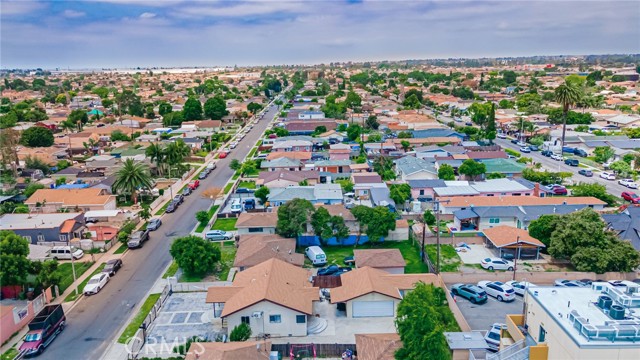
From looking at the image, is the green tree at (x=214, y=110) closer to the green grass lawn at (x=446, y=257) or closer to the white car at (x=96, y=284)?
the white car at (x=96, y=284)

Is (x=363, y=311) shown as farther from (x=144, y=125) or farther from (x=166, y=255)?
(x=144, y=125)

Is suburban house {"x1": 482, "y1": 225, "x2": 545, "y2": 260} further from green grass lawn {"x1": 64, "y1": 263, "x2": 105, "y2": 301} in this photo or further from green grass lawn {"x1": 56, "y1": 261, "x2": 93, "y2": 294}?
green grass lawn {"x1": 56, "y1": 261, "x2": 93, "y2": 294}

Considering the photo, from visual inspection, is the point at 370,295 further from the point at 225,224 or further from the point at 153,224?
the point at 153,224

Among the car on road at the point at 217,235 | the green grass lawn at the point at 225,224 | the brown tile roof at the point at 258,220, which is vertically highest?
the brown tile roof at the point at 258,220

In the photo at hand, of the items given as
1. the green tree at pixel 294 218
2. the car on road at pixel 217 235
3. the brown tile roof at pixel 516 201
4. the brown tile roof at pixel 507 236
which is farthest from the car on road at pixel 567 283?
the car on road at pixel 217 235

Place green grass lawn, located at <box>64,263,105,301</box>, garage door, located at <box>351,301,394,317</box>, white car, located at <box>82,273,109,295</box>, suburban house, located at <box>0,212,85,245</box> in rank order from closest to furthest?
garage door, located at <box>351,301,394,317</box>, green grass lawn, located at <box>64,263,105,301</box>, white car, located at <box>82,273,109,295</box>, suburban house, located at <box>0,212,85,245</box>

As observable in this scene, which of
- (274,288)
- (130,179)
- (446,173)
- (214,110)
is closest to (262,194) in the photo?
(130,179)

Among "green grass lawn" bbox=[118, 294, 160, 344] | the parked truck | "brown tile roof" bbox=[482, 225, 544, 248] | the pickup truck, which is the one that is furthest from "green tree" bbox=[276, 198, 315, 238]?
the parked truck

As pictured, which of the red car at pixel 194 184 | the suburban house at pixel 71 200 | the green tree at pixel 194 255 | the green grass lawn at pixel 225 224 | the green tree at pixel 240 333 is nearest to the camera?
the green tree at pixel 240 333
